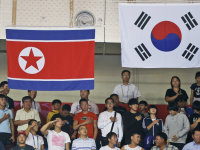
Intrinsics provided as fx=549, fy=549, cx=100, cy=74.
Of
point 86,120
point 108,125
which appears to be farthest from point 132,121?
point 86,120

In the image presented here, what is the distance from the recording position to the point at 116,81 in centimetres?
1661

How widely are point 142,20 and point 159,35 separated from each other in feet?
1.76

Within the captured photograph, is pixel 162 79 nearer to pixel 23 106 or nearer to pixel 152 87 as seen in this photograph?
pixel 152 87

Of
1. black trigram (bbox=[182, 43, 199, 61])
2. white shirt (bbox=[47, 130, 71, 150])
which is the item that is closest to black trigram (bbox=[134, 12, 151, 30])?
black trigram (bbox=[182, 43, 199, 61])

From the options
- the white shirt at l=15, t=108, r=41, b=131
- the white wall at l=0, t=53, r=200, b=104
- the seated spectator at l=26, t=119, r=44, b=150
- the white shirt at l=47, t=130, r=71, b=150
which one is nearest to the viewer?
the white shirt at l=47, t=130, r=71, b=150

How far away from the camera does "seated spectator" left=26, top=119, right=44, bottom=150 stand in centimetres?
1245

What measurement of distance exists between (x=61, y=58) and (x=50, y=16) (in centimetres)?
286

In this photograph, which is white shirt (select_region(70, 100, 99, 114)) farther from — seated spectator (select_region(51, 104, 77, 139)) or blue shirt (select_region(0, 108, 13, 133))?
blue shirt (select_region(0, 108, 13, 133))

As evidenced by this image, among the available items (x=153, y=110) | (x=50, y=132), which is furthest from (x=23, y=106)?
(x=153, y=110)

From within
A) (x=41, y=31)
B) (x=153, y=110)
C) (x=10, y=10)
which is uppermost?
(x=10, y=10)

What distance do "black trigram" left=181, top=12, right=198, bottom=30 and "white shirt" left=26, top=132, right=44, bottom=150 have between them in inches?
170

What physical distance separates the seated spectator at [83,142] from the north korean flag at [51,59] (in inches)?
43.3

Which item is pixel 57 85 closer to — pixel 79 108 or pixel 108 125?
pixel 108 125

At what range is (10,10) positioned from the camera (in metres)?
14.5
